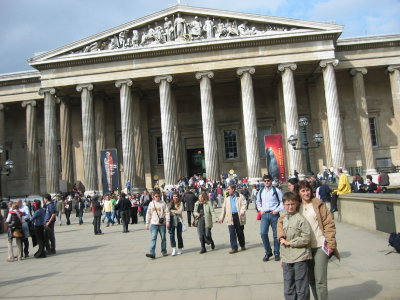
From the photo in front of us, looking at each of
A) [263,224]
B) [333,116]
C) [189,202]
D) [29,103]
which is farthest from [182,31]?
[263,224]

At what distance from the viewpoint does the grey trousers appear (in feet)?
15.9

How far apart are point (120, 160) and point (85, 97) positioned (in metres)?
8.59

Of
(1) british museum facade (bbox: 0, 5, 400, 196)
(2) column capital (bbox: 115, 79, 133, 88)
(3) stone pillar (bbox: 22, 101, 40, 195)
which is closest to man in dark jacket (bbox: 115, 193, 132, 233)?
(1) british museum facade (bbox: 0, 5, 400, 196)

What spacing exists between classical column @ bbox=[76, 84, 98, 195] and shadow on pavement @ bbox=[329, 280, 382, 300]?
28.8 metres

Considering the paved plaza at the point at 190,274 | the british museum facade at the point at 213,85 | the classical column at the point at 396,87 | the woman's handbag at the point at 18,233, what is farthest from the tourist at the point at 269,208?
the classical column at the point at 396,87

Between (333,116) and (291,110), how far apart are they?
11.0ft

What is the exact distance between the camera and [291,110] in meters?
32.1

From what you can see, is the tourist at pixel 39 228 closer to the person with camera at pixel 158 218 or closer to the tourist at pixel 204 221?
the person with camera at pixel 158 218

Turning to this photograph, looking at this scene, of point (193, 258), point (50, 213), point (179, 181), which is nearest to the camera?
point (193, 258)

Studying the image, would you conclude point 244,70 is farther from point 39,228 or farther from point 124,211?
point 39,228

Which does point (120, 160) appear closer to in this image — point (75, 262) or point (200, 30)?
point (200, 30)

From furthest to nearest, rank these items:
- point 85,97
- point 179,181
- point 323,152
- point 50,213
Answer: point 323,152, point 85,97, point 179,181, point 50,213

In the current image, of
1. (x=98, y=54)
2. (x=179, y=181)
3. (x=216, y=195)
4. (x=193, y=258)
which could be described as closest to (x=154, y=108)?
(x=98, y=54)

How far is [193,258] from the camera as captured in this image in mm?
10148
